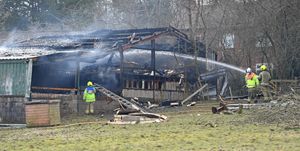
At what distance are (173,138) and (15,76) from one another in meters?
12.4

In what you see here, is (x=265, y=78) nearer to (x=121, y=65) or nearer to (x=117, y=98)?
(x=117, y=98)

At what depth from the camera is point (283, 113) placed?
15984 millimetres

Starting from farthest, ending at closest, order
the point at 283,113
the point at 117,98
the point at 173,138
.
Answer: the point at 117,98 < the point at 283,113 < the point at 173,138

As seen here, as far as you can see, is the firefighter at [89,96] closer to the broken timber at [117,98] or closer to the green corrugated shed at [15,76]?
the broken timber at [117,98]

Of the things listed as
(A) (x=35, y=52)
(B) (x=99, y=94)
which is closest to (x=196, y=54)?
(B) (x=99, y=94)

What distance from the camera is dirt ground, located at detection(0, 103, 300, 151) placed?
37.8ft

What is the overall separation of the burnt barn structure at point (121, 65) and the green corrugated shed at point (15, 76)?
0.40m

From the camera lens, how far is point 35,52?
24.9 m

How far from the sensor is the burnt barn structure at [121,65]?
81.8 feet

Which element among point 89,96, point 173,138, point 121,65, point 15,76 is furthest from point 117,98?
point 173,138

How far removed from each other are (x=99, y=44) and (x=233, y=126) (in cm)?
1263

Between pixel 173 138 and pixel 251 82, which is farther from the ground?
pixel 251 82

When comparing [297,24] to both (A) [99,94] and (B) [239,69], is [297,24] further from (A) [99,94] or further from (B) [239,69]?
(A) [99,94]

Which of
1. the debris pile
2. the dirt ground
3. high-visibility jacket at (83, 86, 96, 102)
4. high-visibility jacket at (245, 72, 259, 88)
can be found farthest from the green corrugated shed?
the debris pile
